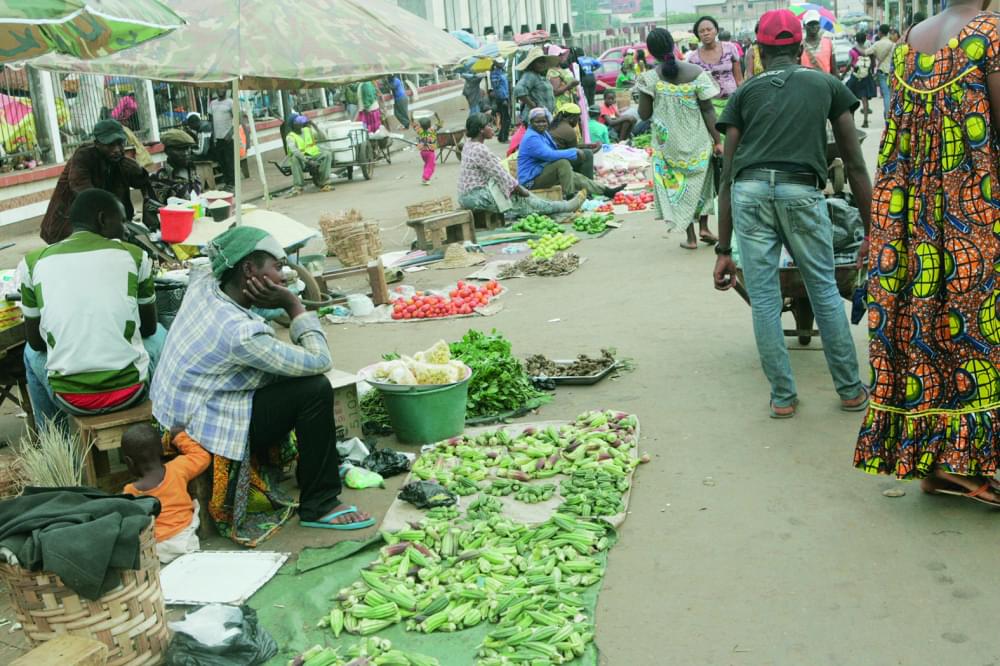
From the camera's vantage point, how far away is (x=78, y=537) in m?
3.54

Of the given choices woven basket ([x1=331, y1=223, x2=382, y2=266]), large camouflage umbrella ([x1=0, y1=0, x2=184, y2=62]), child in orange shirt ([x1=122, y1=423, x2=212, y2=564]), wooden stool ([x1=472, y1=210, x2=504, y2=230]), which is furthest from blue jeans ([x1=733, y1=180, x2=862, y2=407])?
wooden stool ([x1=472, y1=210, x2=504, y2=230])

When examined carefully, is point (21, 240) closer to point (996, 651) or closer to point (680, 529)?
point (680, 529)

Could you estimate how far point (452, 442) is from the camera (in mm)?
5891

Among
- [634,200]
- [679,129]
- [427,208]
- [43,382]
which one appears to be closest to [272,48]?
[43,382]

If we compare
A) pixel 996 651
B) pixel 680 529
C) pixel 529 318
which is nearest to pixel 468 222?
pixel 529 318

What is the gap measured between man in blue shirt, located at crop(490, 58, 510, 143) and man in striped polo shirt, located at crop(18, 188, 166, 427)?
20.6 meters

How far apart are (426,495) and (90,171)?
4.62 meters

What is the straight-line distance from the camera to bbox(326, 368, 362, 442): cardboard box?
5910mm

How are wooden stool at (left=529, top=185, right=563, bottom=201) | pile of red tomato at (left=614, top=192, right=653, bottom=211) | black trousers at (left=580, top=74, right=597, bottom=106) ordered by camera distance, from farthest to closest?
black trousers at (left=580, top=74, right=597, bottom=106), pile of red tomato at (left=614, top=192, right=653, bottom=211), wooden stool at (left=529, top=185, right=563, bottom=201)

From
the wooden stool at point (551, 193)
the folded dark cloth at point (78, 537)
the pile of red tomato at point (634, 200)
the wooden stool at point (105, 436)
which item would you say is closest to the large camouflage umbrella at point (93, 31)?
the wooden stool at point (105, 436)

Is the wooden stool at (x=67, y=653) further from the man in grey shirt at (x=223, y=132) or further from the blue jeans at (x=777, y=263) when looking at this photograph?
the man in grey shirt at (x=223, y=132)

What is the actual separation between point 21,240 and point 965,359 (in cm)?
1443

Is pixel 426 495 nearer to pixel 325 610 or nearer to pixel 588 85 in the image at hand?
pixel 325 610

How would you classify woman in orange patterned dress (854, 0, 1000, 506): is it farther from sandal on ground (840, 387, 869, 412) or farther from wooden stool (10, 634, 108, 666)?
wooden stool (10, 634, 108, 666)
